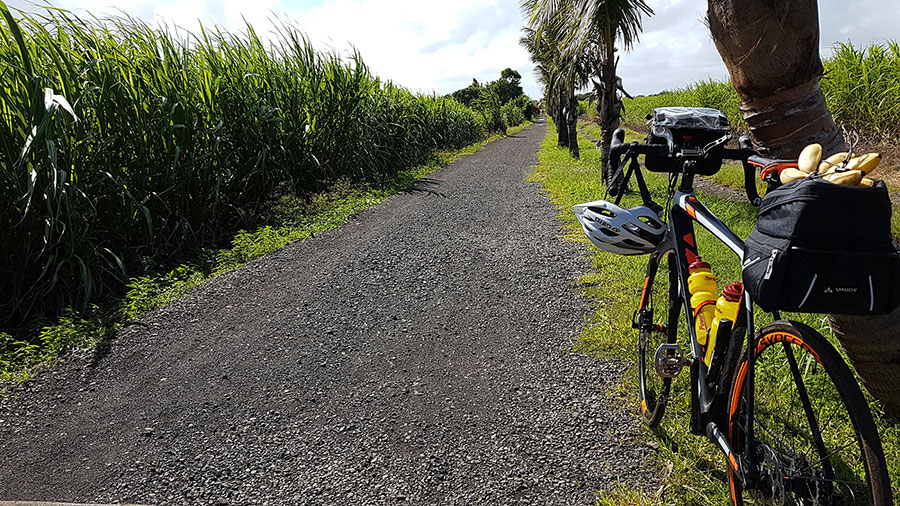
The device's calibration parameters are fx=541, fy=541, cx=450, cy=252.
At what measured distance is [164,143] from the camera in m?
5.86

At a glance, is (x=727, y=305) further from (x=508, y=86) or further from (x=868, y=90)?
(x=508, y=86)

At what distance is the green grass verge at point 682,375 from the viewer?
2.25 meters

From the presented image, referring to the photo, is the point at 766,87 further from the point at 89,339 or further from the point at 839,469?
the point at 89,339

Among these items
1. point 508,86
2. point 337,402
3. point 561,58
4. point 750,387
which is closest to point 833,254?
point 750,387

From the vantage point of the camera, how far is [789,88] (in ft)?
8.55

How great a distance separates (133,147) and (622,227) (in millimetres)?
5125

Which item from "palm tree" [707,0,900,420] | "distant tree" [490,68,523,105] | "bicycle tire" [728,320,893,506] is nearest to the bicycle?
"bicycle tire" [728,320,893,506]

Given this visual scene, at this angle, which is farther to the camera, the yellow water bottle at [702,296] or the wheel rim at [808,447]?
the yellow water bottle at [702,296]

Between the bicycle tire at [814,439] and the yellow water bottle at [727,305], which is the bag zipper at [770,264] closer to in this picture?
the bicycle tire at [814,439]

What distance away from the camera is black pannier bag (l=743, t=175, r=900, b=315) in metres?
1.31

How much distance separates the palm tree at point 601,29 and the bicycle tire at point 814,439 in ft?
25.7

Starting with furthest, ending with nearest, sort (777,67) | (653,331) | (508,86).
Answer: (508,86) < (653,331) < (777,67)

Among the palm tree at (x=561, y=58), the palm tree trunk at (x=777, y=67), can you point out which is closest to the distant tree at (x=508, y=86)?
the palm tree at (x=561, y=58)

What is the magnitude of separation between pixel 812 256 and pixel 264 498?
2.34 metres
